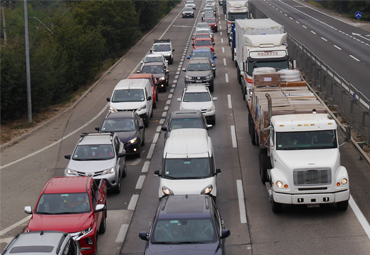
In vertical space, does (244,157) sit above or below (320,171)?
below

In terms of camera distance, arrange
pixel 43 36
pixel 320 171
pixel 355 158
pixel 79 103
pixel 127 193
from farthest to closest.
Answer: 1. pixel 43 36
2. pixel 79 103
3. pixel 355 158
4. pixel 127 193
5. pixel 320 171

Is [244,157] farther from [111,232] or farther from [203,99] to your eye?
[111,232]

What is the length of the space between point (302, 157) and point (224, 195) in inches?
127

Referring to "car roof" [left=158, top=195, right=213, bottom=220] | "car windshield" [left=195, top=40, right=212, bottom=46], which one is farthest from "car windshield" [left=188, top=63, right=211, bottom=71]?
"car roof" [left=158, top=195, right=213, bottom=220]

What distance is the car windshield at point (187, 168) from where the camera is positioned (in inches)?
597

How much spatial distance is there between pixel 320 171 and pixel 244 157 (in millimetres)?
6787

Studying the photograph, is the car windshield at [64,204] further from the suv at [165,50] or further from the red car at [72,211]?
the suv at [165,50]

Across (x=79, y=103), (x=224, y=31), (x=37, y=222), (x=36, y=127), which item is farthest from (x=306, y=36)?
(x=37, y=222)

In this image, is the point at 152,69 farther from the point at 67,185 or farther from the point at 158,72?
the point at 67,185

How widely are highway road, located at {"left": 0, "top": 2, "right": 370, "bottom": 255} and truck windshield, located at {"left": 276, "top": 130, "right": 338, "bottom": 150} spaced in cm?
170

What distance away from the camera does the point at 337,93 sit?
2567cm

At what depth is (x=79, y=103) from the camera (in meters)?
33.1

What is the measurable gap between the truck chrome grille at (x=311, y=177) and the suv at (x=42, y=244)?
6.23 m

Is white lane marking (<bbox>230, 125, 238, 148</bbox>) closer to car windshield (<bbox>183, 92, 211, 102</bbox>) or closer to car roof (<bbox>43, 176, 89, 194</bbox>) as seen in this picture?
car windshield (<bbox>183, 92, 211, 102</bbox>)
